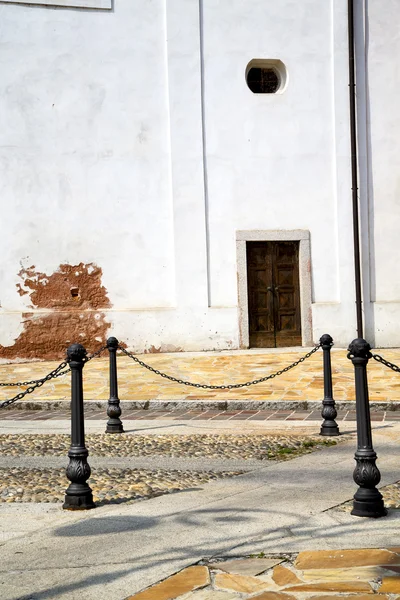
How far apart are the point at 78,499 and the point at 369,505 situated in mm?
1643

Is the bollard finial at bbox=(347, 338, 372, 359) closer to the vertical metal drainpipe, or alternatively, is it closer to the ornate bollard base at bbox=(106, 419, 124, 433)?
the ornate bollard base at bbox=(106, 419, 124, 433)

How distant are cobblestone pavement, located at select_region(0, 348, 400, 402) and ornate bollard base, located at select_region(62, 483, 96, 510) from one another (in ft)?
18.2

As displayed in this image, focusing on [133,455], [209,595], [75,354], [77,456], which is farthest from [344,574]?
[133,455]

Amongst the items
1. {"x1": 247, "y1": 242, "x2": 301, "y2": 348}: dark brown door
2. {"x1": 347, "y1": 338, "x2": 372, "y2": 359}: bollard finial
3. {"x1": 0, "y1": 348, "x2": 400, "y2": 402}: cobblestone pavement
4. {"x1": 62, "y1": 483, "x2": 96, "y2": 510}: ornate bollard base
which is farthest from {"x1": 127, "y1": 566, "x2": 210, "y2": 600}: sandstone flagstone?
{"x1": 247, "y1": 242, "x2": 301, "y2": 348}: dark brown door

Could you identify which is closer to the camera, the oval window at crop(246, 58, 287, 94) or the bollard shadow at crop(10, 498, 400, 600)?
the bollard shadow at crop(10, 498, 400, 600)

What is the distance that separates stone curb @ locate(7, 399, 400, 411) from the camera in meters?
10.2

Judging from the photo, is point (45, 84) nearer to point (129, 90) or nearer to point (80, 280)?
point (129, 90)

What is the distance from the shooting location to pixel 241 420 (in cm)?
952

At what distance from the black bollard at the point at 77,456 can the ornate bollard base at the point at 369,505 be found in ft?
4.94

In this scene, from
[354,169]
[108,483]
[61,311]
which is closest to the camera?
[108,483]

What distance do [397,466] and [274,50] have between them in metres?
11.6

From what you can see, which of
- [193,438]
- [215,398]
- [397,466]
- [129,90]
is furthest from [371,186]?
[397,466]

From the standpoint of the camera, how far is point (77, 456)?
5387 millimetres

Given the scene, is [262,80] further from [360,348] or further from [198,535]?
[198,535]
